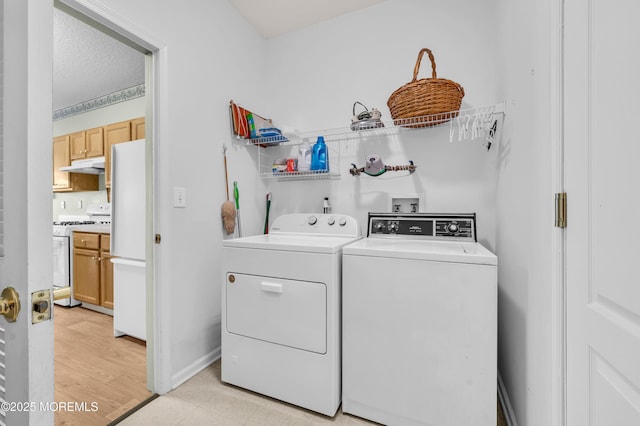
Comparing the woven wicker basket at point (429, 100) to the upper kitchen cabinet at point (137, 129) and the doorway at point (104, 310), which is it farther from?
the upper kitchen cabinet at point (137, 129)

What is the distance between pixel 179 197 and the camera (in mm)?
1688

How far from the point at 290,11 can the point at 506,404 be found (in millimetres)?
2944

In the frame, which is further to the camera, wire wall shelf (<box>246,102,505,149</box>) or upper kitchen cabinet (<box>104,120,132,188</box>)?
upper kitchen cabinet (<box>104,120,132,188</box>)

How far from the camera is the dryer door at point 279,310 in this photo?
1.41m

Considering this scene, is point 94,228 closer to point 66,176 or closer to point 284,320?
point 66,176

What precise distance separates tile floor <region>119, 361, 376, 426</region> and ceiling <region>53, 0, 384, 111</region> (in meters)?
2.36

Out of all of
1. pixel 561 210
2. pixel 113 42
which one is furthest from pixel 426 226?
pixel 113 42

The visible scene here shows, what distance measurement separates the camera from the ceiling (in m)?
2.12

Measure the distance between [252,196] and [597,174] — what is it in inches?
83.4

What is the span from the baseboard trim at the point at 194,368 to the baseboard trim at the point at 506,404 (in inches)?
69.3

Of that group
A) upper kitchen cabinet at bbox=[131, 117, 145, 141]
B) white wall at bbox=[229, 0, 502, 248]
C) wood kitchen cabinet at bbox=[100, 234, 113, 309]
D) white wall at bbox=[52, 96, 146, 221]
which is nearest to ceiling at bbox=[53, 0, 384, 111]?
white wall at bbox=[229, 0, 502, 248]

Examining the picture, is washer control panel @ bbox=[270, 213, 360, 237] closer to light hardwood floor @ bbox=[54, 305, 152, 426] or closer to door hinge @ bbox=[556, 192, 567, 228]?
door hinge @ bbox=[556, 192, 567, 228]

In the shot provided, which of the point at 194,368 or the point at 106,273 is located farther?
the point at 106,273

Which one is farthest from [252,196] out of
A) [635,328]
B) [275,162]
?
[635,328]
